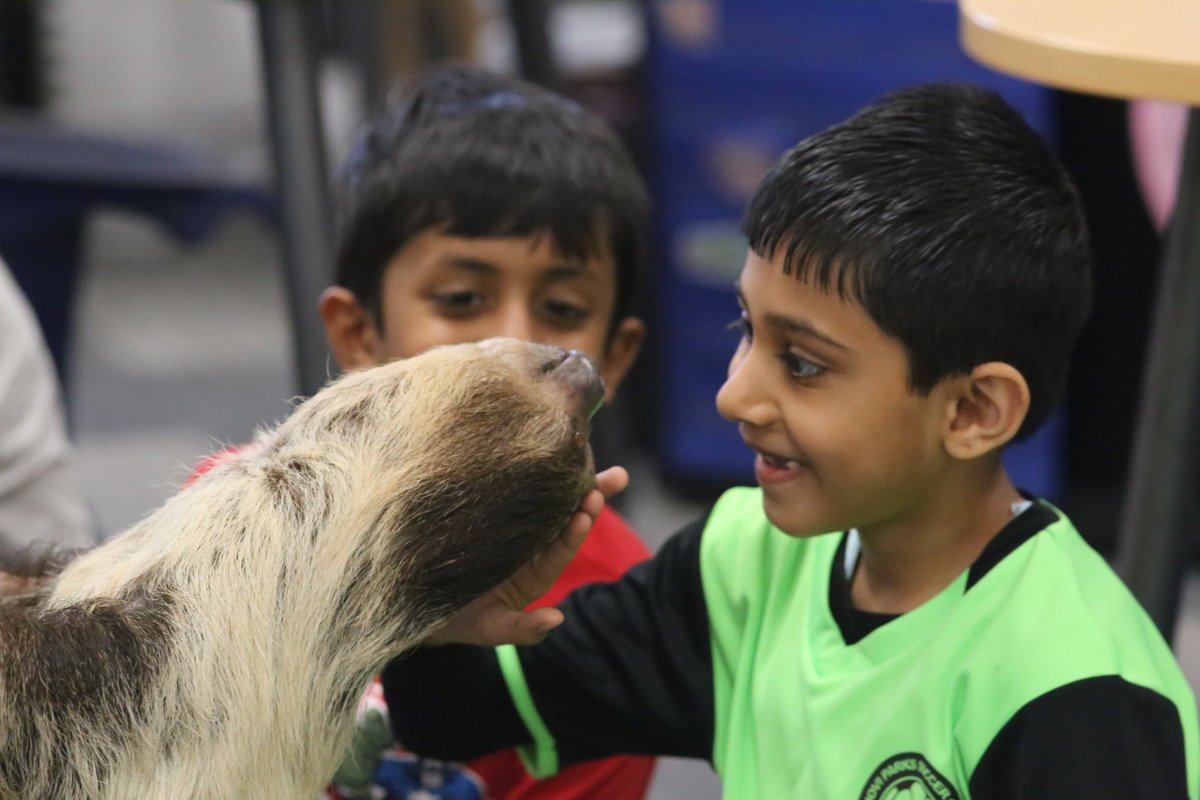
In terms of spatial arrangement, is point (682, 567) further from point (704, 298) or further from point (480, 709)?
point (704, 298)

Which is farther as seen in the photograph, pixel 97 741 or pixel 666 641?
pixel 666 641

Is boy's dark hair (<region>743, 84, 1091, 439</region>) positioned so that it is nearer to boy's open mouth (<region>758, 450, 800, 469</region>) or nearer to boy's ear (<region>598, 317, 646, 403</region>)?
boy's open mouth (<region>758, 450, 800, 469</region>)

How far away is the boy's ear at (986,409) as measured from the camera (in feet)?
3.82

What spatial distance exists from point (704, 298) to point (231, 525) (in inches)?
91.5

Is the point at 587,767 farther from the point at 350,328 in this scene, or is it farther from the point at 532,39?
the point at 532,39

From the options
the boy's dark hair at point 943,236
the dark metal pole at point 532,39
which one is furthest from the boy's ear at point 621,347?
the dark metal pole at point 532,39

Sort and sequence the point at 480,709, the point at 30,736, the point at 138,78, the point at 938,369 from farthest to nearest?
the point at 138,78
the point at 480,709
the point at 938,369
the point at 30,736

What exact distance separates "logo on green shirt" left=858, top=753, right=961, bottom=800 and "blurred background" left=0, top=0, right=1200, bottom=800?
41.3 inches

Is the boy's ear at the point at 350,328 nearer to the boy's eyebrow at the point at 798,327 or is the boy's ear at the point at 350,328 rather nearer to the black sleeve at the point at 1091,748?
the boy's eyebrow at the point at 798,327

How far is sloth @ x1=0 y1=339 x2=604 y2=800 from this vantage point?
3.44ft

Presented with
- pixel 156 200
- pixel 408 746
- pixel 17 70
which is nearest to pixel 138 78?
pixel 17 70

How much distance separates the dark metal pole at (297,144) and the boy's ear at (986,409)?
106 centimetres

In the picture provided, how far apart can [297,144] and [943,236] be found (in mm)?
1146

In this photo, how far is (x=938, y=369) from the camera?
117 cm
